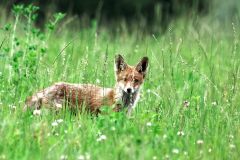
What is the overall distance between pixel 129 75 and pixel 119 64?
248mm

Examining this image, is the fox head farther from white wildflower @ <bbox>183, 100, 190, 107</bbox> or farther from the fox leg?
white wildflower @ <bbox>183, 100, 190, 107</bbox>

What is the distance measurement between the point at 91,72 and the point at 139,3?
1835cm

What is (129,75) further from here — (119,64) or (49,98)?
(49,98)

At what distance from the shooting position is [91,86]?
8945 millimetres

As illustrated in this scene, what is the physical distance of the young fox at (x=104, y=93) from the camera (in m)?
8.89

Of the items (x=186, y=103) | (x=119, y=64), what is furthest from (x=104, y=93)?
(x=186, y=103)

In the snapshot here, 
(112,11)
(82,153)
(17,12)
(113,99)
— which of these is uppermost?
(112,11)

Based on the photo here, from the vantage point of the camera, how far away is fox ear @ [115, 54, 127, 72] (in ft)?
31.1

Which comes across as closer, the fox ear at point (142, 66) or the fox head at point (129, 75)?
the fox head at point (129, 75)

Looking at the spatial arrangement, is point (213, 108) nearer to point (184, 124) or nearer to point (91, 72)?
point (184, 124)

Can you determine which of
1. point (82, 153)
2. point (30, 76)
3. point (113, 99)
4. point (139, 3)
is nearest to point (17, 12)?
point (30, 76)

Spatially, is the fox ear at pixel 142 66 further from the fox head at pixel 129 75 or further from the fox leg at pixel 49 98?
the fox leg at pixel 49 98

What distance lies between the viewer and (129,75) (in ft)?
30.9

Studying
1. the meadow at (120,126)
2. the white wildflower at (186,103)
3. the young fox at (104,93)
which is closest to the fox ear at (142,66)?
the young fox at (104,93)
